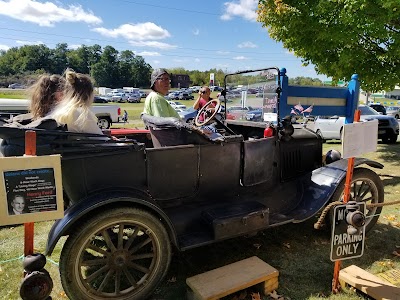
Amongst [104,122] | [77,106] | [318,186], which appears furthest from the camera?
[104,122]

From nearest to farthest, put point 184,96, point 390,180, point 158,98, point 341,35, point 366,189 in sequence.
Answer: point 158,98 → point 366,189 → point 390,180 → point 341,35 → point 184,96

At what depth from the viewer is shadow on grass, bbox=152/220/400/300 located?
2887 mm

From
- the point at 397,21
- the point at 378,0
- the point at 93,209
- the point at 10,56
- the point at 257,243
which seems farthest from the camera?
the point at 10,56

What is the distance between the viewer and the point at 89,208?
7.72 feet

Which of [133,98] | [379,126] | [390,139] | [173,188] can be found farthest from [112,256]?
[133,98]

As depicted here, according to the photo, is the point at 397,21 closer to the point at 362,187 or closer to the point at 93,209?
the point at 362,187

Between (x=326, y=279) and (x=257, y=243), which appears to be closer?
(x=326, y=279)

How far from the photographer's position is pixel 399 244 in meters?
3.70

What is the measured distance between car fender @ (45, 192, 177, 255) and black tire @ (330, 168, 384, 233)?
85.4 inches

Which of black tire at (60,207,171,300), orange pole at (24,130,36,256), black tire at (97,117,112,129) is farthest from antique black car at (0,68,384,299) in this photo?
black tire at (97,117,112,129)

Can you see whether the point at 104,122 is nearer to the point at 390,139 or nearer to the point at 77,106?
the point at 390,139

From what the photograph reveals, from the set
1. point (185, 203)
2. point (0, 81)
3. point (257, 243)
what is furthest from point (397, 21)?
point (0, 81)

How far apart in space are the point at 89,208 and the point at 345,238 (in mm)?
2038

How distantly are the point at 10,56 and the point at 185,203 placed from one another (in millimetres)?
114203
